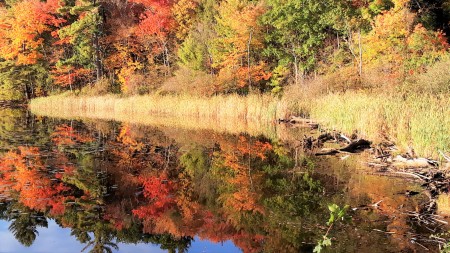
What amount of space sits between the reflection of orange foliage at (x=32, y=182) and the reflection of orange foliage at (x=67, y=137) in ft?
8.33

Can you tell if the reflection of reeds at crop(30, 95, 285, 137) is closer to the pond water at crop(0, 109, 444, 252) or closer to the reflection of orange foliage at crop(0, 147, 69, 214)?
the pond water at crop(0, 109, 444, 252)

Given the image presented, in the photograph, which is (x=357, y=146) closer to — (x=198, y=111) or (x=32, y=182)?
(x=32, y=182)

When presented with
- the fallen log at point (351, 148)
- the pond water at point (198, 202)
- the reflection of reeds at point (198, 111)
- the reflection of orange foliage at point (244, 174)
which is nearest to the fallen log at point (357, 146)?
the fallen log at point (351, 148)

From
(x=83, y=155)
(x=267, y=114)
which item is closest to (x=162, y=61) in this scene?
(x=267, y=114)

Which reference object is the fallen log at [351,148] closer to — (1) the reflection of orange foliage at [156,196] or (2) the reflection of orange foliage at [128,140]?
(1) the reflection of orange foliage at [156,196]

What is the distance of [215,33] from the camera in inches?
1212

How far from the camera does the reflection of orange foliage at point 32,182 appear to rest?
6508mm

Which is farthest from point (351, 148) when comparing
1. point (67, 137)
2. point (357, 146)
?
point (67, 137)

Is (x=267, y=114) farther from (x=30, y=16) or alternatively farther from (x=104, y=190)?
(x=30, y=16)

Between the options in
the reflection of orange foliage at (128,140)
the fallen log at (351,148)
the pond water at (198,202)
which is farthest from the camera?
the reflection of orange foliage at (128,140)

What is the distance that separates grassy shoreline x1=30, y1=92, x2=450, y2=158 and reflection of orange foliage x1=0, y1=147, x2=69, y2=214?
272 inches

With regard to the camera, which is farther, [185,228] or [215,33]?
[215,33]

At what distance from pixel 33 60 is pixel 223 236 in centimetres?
3569

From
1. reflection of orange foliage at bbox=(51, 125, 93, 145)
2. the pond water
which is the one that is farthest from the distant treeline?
the pond water
